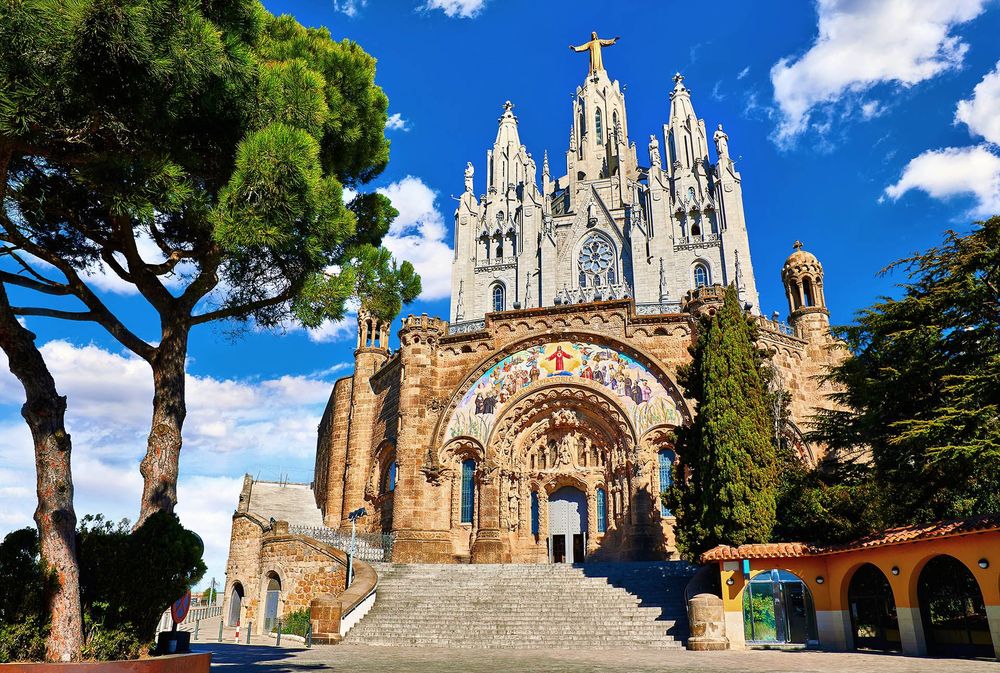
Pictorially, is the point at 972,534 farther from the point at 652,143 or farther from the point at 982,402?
the point at 652,143

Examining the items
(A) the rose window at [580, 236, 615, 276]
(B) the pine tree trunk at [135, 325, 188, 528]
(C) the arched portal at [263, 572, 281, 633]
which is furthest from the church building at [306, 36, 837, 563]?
(A) the rose window at [580, 236, 615, 276]

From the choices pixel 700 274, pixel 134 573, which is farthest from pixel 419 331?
pixel 700 274

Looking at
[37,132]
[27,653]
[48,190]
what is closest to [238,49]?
[37,132]

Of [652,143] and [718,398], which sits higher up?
[652,143]

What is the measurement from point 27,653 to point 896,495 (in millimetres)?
15519

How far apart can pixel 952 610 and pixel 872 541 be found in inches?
127

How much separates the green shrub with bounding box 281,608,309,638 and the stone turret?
62.4ft

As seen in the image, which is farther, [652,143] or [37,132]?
[652,143]

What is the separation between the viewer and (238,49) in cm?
847

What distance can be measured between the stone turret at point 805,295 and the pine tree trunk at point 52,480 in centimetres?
2350

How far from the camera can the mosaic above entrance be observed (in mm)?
22641

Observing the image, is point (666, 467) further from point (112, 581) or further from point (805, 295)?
point (112, 581)

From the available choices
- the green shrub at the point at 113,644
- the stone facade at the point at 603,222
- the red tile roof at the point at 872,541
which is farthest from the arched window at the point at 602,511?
the stone facade at the point at 603,222

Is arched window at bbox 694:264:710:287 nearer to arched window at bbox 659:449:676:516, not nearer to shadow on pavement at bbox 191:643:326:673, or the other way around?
arched window at bbox 659:449:676:516
